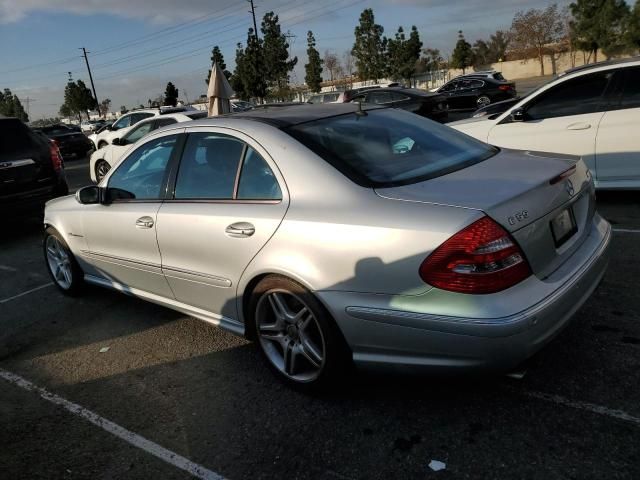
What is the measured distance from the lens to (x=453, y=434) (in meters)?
2.62

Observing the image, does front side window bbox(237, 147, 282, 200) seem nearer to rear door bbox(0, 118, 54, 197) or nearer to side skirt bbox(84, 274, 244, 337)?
side skirt bbox(84, 274, 244, 337)

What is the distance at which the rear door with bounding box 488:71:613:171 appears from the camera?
6059mm

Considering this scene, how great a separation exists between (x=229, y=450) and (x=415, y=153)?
197 cm

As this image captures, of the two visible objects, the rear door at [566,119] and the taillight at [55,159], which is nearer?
the rear door at [566,119]

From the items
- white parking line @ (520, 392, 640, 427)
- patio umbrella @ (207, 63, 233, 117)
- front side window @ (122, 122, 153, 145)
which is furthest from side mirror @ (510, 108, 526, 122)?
front side window @ (122, 122, 153, 145)

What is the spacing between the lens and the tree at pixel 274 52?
5378 centimetres

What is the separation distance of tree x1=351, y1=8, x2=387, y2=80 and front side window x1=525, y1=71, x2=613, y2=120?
55354 mm

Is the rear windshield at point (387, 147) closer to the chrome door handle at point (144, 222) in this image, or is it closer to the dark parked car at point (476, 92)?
the chrome door handle at point (144, 222)

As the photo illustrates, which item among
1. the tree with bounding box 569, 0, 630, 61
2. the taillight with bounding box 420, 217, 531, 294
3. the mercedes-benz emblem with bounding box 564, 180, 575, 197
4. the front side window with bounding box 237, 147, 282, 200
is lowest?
the taillight with bounding box 420, 217, 531, 294

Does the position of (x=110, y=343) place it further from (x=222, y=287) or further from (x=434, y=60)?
(x=434, y=60)

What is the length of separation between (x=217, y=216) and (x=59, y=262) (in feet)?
9.04

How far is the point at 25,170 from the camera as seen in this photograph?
775 centimetres

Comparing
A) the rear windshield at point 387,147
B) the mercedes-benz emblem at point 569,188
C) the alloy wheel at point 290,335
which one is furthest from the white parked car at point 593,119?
the alloy wheel at point 290,335

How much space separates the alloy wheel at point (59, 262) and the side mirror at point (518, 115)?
524 cm
